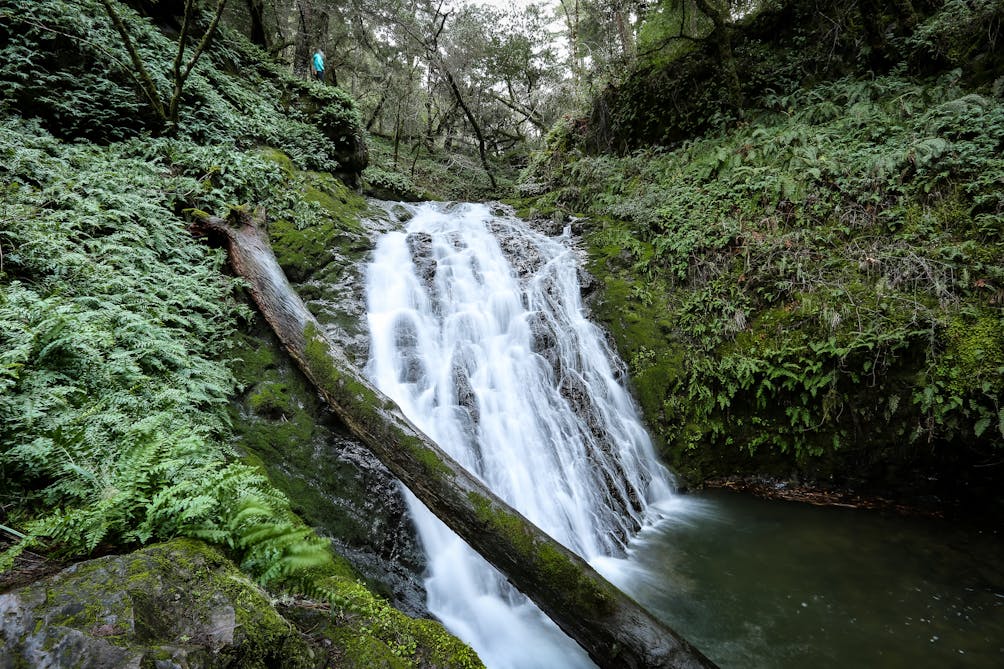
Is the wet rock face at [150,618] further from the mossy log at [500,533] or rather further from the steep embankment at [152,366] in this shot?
the mossy log at [500,533]

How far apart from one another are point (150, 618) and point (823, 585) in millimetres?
5846

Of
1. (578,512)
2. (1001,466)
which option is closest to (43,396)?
(578,512)

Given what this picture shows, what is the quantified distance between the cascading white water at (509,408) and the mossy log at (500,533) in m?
1.01

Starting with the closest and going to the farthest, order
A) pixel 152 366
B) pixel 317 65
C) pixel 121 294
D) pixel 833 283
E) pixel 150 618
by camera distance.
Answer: pixel 150 618 < pixel 152 366 < pixel 121 294 < pixel 833 283 < pixel 317 65

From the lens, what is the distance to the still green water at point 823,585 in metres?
3.88

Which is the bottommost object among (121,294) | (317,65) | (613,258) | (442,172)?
(121,294)

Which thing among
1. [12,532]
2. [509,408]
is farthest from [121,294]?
[509,408]

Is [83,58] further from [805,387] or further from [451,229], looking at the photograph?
[805,387]

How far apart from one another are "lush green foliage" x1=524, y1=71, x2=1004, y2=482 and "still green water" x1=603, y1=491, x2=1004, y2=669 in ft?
3.29

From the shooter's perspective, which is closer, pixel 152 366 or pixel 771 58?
pixel 152 366

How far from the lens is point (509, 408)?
628cm

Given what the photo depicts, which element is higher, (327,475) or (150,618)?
(150,618)

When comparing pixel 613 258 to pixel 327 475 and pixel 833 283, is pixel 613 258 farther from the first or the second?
pixel 327 475

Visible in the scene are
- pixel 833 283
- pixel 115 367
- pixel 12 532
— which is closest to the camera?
pixel 12 532
